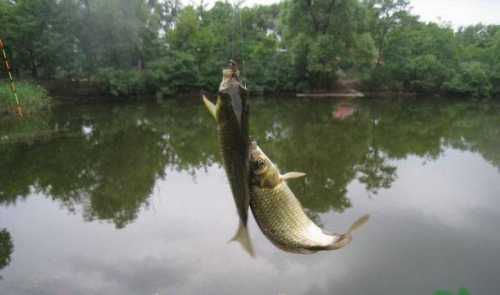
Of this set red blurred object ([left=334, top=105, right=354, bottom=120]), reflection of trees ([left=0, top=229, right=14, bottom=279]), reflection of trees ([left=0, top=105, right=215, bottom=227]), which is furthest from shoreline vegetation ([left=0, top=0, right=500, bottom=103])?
reflection of trees ([left=0, top=229, right=14, bottom=279])

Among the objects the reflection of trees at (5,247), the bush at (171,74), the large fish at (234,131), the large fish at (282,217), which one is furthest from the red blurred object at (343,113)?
the large fish at (234,131)

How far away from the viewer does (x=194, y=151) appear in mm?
12008

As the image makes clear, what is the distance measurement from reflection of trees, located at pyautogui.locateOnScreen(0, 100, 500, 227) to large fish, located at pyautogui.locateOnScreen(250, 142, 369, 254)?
18.6 ft

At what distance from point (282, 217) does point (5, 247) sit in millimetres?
6468

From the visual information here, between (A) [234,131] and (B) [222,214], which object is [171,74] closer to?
(B) [222,214]

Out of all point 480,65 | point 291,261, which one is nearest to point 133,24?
point 291,261

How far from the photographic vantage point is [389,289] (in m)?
4.59

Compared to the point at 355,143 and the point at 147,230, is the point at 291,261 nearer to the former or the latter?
the point at 147,230

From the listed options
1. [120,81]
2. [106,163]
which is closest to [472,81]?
[120,81]

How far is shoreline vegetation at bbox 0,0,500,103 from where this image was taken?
2859 cm

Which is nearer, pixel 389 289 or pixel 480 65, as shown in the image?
pixel 389 289

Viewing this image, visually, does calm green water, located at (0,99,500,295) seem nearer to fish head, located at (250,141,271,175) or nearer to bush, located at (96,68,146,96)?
fish head, located at (250,141,271,175)

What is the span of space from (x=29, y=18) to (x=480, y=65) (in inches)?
1605

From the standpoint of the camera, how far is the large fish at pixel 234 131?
92 cm
